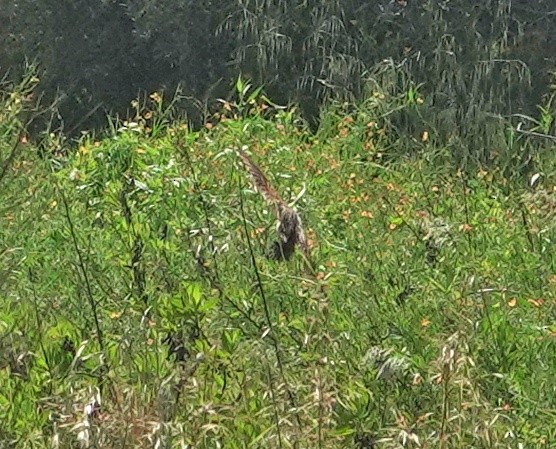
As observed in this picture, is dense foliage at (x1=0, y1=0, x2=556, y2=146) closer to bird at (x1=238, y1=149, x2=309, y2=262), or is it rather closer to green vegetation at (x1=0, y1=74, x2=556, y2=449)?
green vegetation at (x1=0, y1=74, x2=556, y2=449)

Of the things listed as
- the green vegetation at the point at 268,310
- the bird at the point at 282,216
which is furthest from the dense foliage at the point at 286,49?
the bird at the point at 282,216

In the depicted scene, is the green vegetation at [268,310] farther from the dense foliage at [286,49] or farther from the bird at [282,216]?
the dense foliage at [286,49]

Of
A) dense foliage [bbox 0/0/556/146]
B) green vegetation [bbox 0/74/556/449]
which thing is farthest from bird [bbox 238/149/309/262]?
dense foliage [bbox 0/0/556/146]

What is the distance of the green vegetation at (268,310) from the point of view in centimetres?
210

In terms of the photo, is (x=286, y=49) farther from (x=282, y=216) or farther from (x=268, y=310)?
(x=282, y=216)

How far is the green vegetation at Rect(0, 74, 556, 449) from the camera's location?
2.10m

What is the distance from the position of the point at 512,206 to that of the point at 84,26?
4098 millimetres

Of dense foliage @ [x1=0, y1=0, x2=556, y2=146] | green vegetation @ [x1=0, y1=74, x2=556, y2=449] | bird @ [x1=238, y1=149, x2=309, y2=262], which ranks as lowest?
dense foliage @ [x1=0, y1=0, x2=556, y2=146]

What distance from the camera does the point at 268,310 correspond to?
264 cm

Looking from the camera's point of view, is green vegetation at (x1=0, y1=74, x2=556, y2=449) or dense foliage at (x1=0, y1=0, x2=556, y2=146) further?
dense foliage at (x1=0, y1=0, x2=556, y2=146)

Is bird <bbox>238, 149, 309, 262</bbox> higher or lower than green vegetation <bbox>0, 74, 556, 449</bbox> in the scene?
higher

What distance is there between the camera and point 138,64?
7359 millimetres

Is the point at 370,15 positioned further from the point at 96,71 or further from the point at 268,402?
the point at 268,402

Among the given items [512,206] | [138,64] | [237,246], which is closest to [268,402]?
[237,246]
